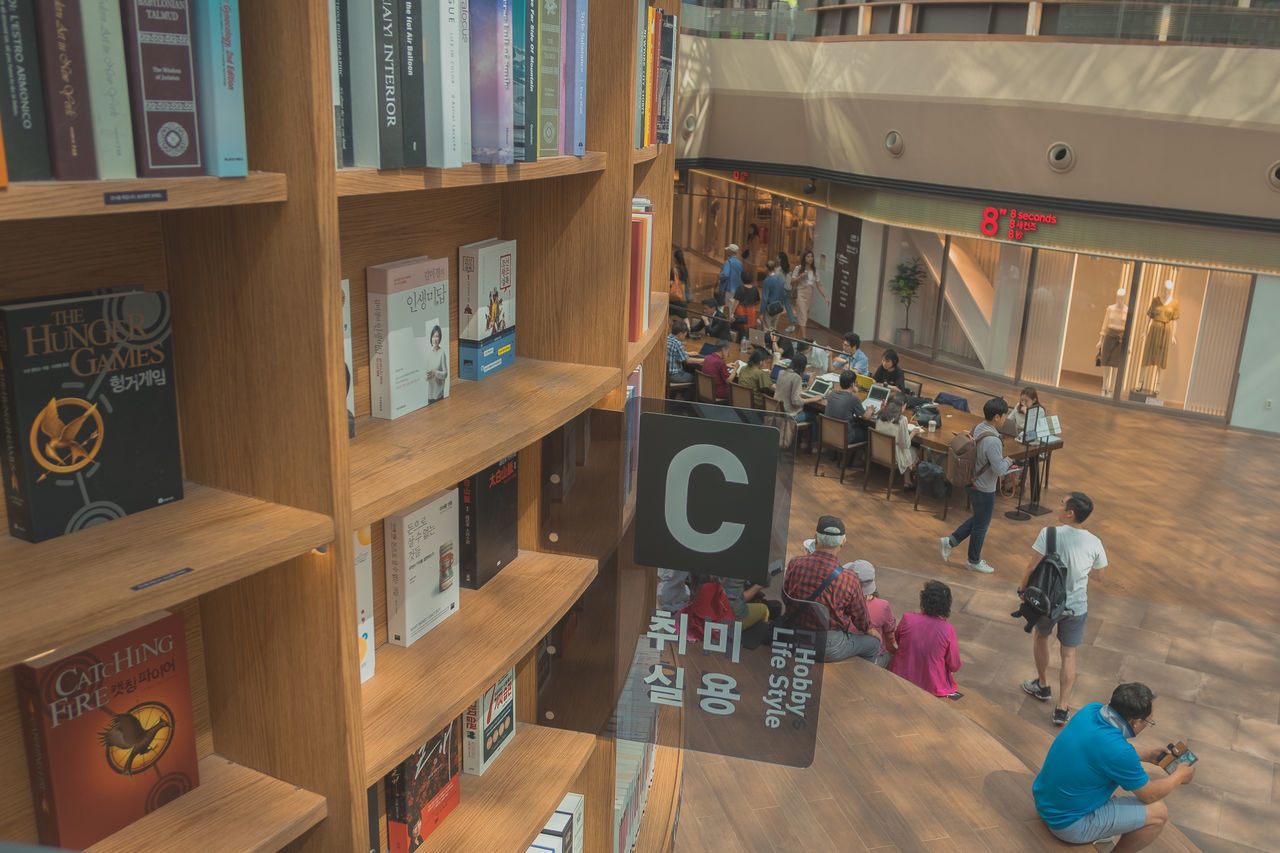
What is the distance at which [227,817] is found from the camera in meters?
1.59

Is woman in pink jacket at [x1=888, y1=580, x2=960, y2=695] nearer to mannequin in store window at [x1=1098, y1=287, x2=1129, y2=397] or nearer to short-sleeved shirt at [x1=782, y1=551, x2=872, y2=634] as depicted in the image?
short-sleeved shirt at [x1=782, y1=551, x2=872, y2=634]

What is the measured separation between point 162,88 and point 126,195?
16cm

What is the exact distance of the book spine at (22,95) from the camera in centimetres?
103

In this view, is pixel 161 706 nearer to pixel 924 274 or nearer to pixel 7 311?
pixel 7 311

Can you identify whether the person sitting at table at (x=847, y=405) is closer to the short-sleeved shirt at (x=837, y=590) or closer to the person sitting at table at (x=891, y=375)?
the person sitting at table at (x=891, y=375)

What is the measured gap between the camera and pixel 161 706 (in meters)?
1.55

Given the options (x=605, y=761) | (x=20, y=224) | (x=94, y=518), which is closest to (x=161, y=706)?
(x=94, y=518)

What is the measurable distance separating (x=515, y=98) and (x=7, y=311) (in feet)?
3.01

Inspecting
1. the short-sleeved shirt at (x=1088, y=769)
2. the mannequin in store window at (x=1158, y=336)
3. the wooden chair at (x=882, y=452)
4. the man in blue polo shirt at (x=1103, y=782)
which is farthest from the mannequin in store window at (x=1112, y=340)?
the short-sleeved shirt at (x=1088, y=769)

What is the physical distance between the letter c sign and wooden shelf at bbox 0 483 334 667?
0.91 metres

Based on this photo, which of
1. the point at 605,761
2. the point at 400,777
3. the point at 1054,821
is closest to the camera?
the point at 400,777

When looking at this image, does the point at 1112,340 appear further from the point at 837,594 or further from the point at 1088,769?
the point at 1088,769

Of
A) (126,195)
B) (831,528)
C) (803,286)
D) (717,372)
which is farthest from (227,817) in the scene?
(803,286)

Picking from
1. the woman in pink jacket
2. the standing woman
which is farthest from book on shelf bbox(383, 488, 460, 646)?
the standing woman
